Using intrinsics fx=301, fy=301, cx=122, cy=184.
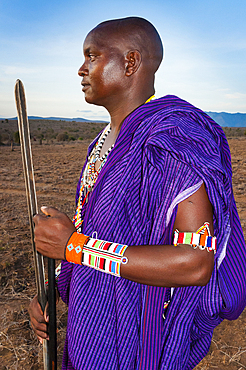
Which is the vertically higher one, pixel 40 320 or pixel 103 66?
pixel 103 66

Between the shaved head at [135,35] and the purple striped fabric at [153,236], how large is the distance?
257 mm

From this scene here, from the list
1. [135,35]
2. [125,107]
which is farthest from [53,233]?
[135,35]

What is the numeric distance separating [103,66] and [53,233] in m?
0.73

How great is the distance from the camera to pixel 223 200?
99cm

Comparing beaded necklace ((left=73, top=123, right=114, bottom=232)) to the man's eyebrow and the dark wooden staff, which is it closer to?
the dark wooden staff

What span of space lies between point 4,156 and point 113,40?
12.4m

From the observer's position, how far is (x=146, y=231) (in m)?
1.07

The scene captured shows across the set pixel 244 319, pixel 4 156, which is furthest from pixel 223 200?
pixel 4 156

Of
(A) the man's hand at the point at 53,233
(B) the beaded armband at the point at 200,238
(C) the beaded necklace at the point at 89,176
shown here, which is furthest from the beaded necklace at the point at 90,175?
(B) the beaded armband at the point at 200,238

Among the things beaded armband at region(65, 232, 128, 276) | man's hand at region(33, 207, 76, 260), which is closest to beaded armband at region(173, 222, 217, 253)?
beaded armband at region(65, 232, 128, 276)

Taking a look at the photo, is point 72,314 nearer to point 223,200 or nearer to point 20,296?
point 223,200

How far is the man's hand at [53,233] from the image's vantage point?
1.06m

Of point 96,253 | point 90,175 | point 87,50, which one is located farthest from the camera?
point 90,175

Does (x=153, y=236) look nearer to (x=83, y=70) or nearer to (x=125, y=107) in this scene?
(x=125, y=107)
